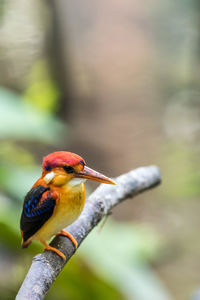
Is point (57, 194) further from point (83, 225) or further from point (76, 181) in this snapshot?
point (83, 225)

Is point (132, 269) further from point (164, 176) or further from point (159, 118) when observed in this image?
point (159, 118)

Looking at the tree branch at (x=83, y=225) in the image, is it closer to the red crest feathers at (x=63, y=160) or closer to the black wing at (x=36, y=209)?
the black wing at (x=36, y=209)

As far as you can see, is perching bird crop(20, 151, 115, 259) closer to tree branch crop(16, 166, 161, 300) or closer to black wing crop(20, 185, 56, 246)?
black wing crop(20, 185, 56, 246)

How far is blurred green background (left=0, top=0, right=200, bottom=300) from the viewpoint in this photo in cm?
262

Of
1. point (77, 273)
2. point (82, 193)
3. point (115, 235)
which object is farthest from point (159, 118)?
point (82, 193)

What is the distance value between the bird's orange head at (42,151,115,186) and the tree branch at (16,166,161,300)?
268mm

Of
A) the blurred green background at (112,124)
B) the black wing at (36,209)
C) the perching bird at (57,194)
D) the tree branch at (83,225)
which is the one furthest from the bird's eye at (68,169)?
the blurred green background at (112,124)

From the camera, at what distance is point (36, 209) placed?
131 cm

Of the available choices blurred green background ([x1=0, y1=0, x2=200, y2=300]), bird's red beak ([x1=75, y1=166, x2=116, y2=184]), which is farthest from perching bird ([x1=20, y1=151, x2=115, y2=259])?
blurred green background ([x1=0, y1=0, x2=200, y2=300])

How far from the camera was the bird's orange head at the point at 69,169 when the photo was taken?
119cm

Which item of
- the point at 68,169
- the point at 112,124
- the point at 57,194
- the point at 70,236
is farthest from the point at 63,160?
the point at 112,124

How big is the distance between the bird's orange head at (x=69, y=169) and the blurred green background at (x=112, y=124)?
1.99ft

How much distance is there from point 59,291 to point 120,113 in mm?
4535

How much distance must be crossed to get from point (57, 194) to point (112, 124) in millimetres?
5144
